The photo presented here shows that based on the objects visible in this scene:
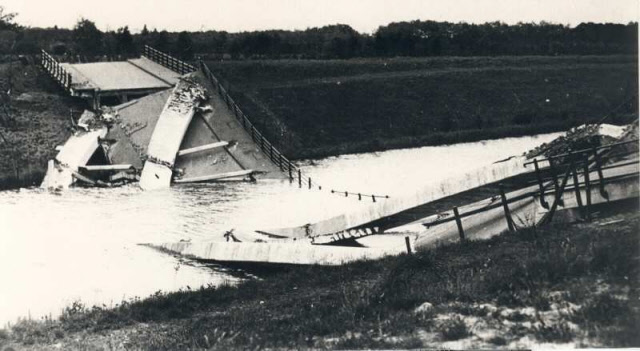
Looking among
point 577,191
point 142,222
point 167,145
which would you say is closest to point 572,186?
point 577,191

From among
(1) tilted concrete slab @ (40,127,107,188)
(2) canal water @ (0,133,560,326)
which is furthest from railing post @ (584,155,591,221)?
(1) tilted concrete slab @ (40,127,107,188)

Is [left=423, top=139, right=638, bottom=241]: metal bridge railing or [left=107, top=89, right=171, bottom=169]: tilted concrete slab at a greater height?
[left=107, top=89, right=171, bottom=169]: tilted concrete slab

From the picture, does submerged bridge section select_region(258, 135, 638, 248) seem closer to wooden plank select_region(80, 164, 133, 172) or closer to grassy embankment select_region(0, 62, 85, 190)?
wooden plank select_region(80, 164, 133, 172)

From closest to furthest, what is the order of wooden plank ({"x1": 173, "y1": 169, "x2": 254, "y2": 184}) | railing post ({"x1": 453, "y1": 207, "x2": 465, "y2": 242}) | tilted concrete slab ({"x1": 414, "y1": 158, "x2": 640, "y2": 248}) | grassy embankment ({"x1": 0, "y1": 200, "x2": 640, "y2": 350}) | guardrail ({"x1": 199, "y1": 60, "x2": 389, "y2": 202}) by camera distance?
grassy embankment ({"x1": 0, "y1": 200, "x2": 640, "y2": 350})
tilted concrete slab ({"x1": 414, "y1": 158, "x2": 640, "y2": 248})
railing post ({"x1": 453, "y1": 207, "x2": 465, "y2": 242})
wooden plank ({"x1": 173, "y1": 169, "x2": 254, "y2": 184})
guardrail ({"x1": 199, "y1": 60, "x2": 389, "y2": 202})

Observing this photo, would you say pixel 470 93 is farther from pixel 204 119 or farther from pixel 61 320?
pixel 61 320

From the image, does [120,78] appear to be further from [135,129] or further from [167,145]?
[167,145]

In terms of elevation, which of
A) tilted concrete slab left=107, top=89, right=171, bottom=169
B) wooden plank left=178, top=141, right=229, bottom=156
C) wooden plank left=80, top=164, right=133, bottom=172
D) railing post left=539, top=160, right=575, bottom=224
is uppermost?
tilted concrete slab left=107, top=89, right=171, bottom=169

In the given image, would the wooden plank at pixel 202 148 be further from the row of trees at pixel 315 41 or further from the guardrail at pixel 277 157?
the row of trees at pixel 315 41
